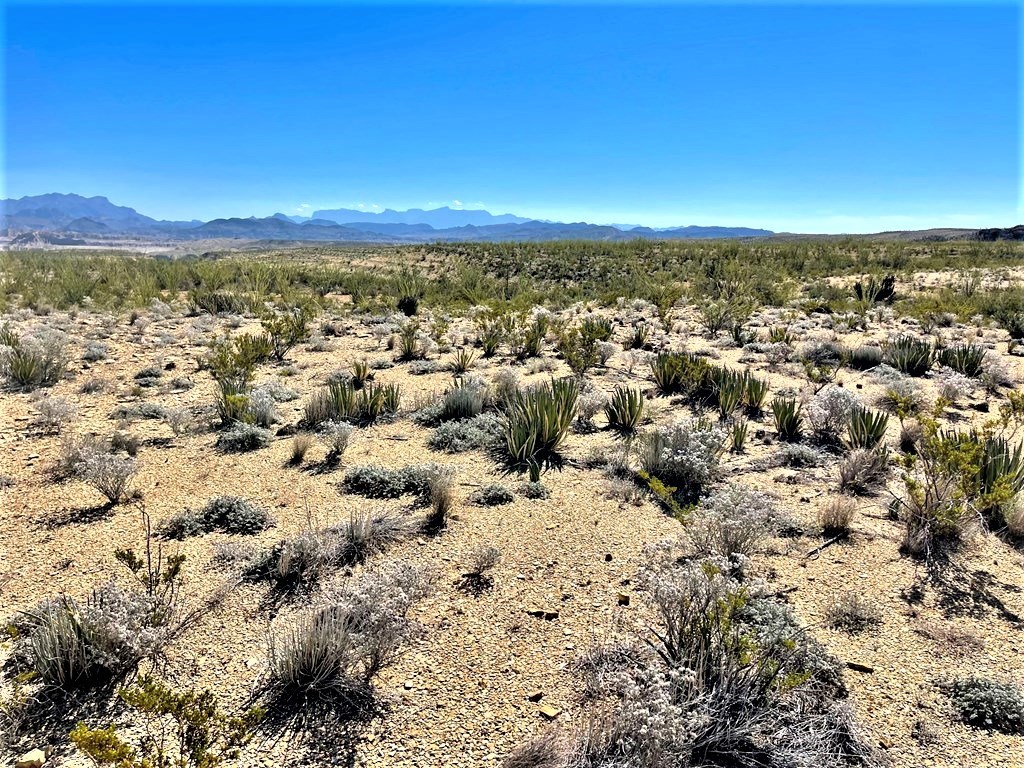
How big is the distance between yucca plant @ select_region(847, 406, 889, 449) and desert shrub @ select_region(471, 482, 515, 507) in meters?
3.92

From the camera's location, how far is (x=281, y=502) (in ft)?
17.1

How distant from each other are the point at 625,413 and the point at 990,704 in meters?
4.41

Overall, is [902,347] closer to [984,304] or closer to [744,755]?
[984,304]

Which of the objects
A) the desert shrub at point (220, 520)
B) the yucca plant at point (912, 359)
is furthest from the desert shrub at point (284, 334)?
the yucca plant at point (912, 359)

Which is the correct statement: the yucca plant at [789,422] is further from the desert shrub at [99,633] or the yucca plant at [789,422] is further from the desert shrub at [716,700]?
the desert shrub at [99,633]

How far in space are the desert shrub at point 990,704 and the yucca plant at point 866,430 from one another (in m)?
3.44

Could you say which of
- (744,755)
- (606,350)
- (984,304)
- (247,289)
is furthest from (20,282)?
(984,304)

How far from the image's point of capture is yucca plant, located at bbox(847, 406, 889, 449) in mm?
6199

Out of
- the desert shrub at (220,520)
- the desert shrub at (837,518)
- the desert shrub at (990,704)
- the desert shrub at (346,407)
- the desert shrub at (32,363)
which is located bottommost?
the desert shrub at (990,704)

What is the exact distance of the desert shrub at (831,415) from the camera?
22.2 feet

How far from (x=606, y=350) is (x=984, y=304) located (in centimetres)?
1265

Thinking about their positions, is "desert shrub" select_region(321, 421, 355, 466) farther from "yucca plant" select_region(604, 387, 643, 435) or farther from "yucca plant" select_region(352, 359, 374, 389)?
"yucca plant" select_region(604, 387, 643, 435)

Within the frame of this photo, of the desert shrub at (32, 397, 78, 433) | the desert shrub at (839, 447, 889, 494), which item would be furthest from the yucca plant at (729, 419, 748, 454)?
the desert shrub at (32, 397, 78, 433)

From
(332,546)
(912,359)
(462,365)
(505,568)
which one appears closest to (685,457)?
(505,568)
